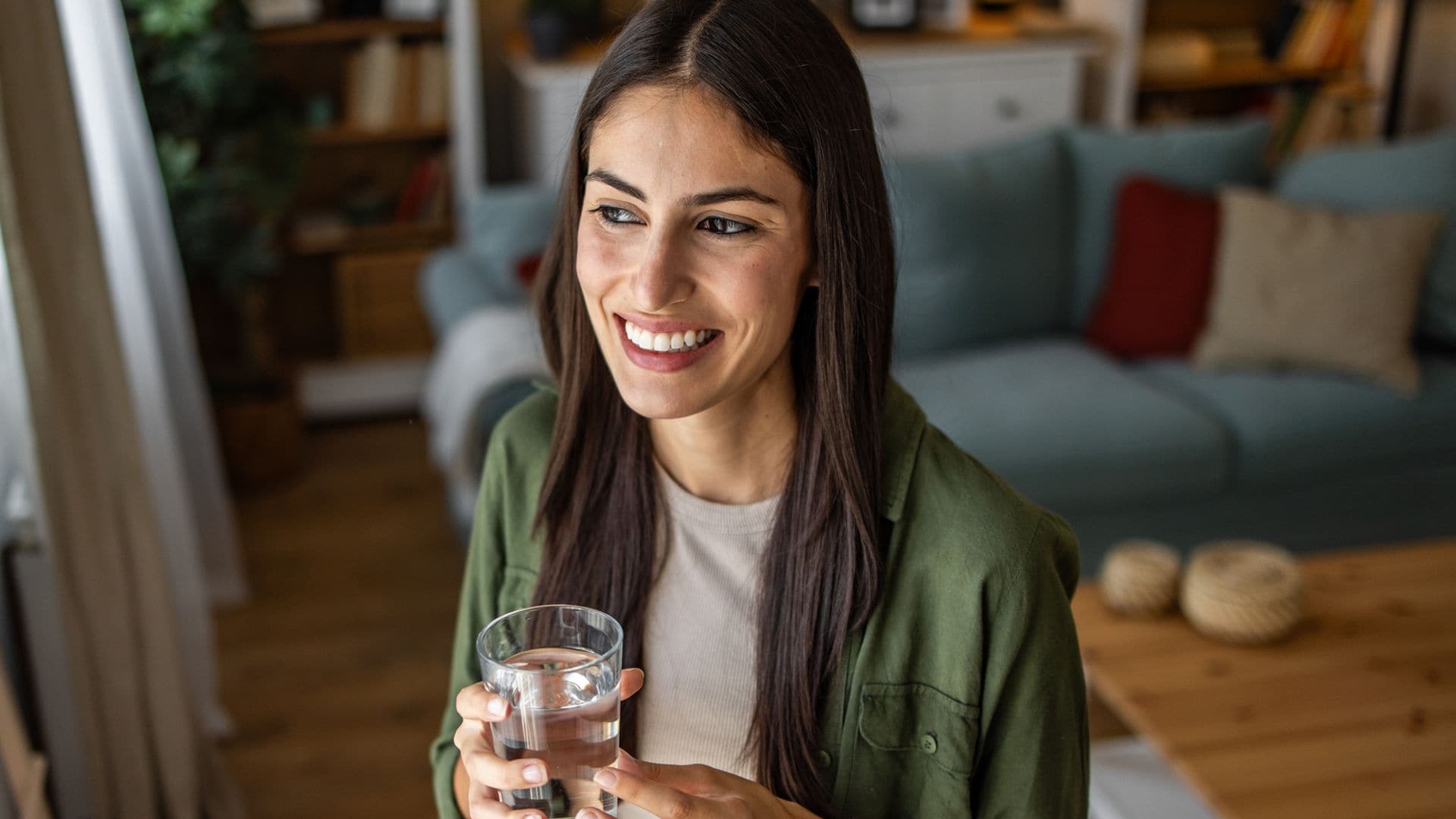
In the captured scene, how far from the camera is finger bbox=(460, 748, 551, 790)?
861 mm

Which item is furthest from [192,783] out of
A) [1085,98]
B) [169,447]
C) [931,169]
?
[1085,98]

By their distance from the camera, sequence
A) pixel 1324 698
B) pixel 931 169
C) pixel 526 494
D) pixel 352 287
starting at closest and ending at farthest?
pixel 526 494, pixel 1324 698, pixel 931 169, pixel 352 287

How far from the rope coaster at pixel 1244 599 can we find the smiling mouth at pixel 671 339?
1.45 m

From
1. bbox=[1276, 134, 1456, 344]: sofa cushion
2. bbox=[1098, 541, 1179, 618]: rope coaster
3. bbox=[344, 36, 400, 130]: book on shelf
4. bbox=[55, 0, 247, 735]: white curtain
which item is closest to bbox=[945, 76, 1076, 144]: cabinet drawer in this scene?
bbox=[1276, 134, 1456, 344]: sofa cushion

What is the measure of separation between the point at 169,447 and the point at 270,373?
1.25 m

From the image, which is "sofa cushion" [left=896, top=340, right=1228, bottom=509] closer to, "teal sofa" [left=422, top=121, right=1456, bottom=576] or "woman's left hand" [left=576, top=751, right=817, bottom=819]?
"teal sofa" [left=422, top=121, right=1456, bottom=576]

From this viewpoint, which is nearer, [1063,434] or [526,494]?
[526,494]

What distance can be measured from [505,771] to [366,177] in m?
3.55

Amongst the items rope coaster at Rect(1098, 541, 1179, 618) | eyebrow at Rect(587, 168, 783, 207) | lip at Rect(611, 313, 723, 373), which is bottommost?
rope coaster at Rect(1098, 541, 1179, 618)

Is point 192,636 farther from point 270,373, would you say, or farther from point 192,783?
point 270,373

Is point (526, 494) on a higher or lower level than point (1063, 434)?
higher

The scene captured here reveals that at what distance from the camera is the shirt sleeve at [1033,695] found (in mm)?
1048

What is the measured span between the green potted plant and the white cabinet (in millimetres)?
737

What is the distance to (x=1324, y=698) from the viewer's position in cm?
206
